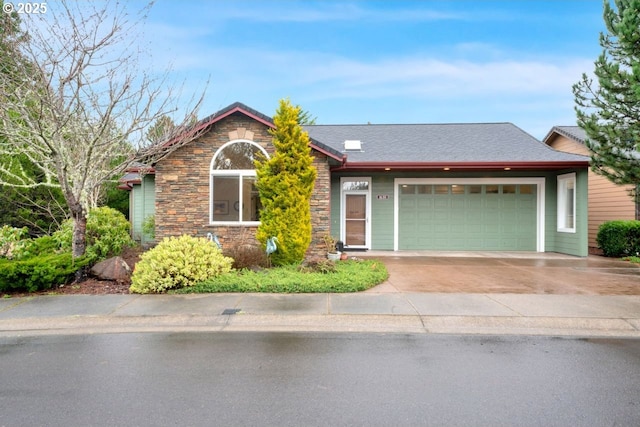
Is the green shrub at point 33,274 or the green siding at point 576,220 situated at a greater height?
the green siding at point 576,220

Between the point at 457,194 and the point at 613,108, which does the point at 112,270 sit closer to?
the point at 457,194

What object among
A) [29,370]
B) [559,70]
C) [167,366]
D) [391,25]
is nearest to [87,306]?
[29,370]

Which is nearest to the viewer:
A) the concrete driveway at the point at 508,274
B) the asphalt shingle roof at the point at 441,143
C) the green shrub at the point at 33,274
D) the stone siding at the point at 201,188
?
the green shrub at the point at 33,274

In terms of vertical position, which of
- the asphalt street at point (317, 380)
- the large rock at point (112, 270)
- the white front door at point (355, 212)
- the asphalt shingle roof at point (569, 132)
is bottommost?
the asphalt street at point (317, 380)

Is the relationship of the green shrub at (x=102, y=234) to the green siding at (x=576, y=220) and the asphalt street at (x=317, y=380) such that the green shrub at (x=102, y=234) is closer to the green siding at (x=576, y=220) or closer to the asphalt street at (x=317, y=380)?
the asphalt street at (x=317, y=380)

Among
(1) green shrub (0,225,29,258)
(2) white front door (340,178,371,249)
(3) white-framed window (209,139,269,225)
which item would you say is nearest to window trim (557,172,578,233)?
(2) white front door (340,178,371,249)

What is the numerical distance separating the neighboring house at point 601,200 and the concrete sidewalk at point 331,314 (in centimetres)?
902

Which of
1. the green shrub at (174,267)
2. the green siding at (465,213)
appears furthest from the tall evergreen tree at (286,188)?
the green siding at (465,213)

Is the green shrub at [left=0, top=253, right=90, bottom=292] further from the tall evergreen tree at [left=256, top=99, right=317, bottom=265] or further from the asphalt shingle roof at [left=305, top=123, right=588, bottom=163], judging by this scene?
the asphalt shingle roof at [left=305, top=123, right=588, bottom=163]

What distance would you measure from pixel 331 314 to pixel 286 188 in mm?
4137

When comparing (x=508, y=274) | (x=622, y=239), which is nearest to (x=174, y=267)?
(x=508, y=274)

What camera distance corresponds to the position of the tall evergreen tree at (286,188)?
9.32 m

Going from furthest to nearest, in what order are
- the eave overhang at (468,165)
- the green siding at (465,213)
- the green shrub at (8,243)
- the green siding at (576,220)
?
the green siding at (465,213), the green siding at (576,220), the eave overhang at (468,165), the green shrub at (8,243)

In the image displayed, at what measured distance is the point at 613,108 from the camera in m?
10.6
